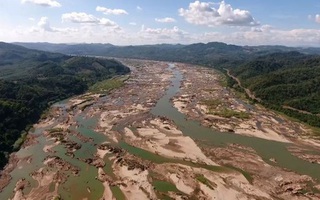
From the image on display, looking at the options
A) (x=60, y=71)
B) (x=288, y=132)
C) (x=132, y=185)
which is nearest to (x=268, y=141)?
(x=288, y=132)

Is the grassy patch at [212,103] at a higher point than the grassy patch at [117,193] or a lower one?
higher

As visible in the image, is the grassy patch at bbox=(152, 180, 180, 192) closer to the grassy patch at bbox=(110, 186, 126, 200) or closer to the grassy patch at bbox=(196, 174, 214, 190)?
the grassy patch at bbox=(196, 174, 214, 190)

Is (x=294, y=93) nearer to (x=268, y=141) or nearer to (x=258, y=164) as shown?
(x=268, y=141)

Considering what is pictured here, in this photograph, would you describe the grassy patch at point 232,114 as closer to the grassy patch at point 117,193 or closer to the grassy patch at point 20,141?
the grassy patch at point 117,193

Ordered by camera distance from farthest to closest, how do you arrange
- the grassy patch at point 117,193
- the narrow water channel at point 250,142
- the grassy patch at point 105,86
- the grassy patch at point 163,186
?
the grassy patch at point 105,86 → the narrow water channel at point 250,142 → the grassy patch at point 163,186 → the grassy patch at point 117,193

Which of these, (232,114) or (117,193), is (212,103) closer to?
(232,114)

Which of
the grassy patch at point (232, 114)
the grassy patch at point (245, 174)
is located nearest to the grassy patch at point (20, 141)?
the grassy patch at point (245, 174)

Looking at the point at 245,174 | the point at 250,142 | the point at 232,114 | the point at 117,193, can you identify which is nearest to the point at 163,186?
the point at 117,193
